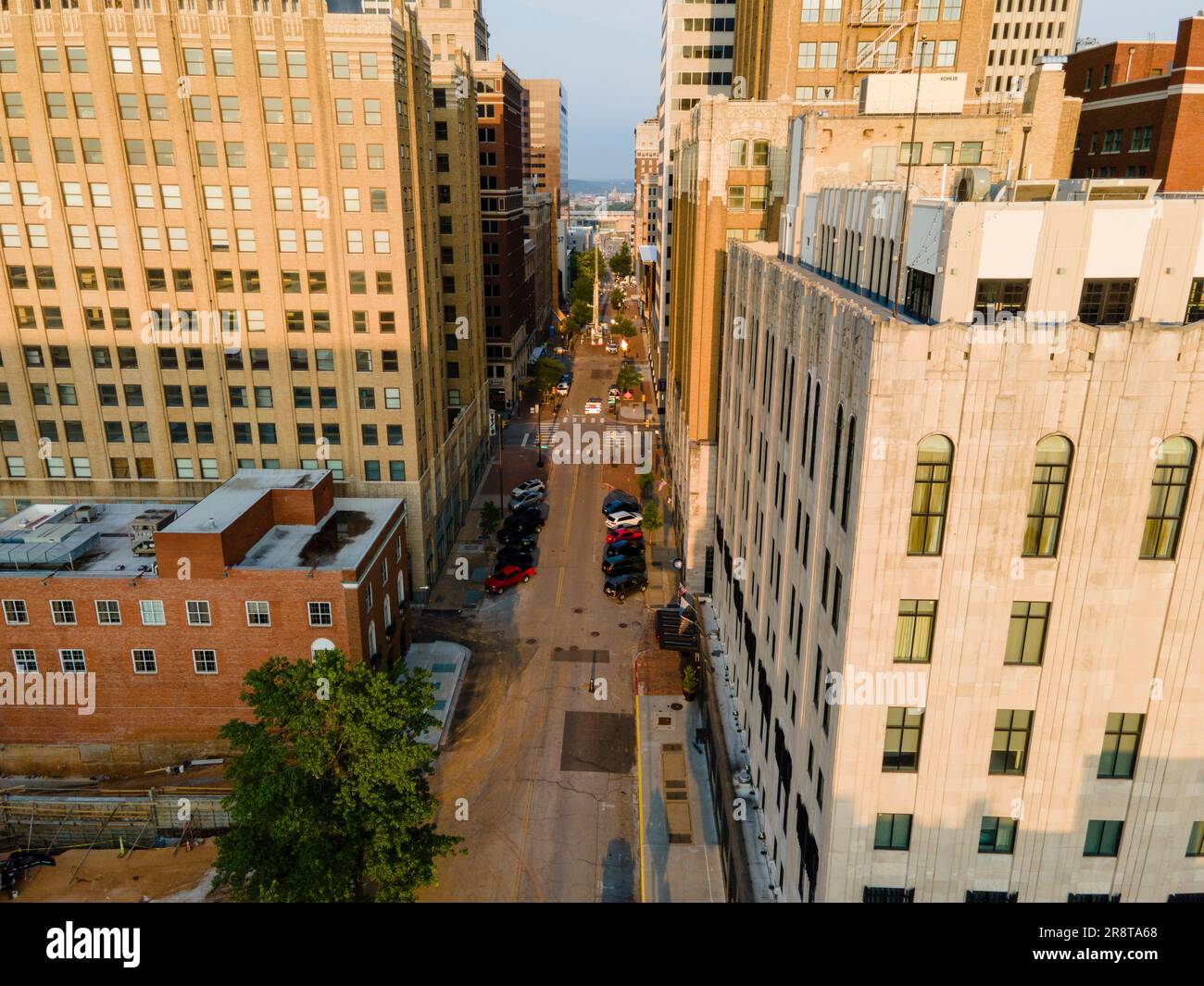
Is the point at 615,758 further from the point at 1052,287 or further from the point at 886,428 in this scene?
the point at 1052,287

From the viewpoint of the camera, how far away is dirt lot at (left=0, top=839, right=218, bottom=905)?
3594 centimetres

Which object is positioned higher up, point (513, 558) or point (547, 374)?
point (547, 374)

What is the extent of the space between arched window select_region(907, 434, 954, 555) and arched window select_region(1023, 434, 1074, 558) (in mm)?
2153

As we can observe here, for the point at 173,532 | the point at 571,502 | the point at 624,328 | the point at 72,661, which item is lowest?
the point at 571,502

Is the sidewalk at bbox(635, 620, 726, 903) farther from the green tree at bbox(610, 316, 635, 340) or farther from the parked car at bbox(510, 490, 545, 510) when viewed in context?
the green tree at bbox(610, 316, 635, 340)

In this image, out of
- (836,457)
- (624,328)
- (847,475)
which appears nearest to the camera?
(847,475)


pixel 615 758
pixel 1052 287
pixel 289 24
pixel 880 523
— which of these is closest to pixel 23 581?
pixel 615 758

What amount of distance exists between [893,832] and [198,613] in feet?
116

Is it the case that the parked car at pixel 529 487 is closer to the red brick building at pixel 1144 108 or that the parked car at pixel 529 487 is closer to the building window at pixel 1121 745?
the red brick building at pixel 1144 108

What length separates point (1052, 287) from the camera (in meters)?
21.0

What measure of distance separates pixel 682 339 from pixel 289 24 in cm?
3587

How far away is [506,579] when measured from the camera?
62.0 meters

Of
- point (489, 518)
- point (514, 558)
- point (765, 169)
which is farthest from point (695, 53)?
point (514, 558)

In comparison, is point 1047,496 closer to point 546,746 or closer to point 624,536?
point 546,746
